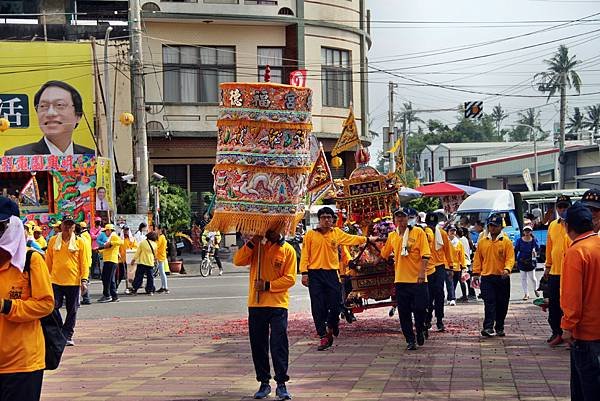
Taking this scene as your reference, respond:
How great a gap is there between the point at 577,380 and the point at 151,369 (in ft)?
18.9

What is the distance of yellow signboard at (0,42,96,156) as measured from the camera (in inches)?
1256

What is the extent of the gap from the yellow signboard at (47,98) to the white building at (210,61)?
3.46 metres

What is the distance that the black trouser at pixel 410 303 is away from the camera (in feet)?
42.0

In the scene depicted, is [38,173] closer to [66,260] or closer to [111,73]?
[111,73]

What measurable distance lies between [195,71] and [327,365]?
26011 millimetres

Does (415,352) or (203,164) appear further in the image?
(203,164)

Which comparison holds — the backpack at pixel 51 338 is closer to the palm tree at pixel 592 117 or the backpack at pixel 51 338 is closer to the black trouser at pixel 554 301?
the black trouser at pixel 554 301

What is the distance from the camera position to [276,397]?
9445mm

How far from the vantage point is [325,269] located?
1346cm

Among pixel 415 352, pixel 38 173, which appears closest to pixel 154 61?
pixel 38 173

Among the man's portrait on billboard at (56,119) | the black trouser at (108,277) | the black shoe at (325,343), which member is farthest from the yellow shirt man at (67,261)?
the man's portrait on billboard at (56,119)

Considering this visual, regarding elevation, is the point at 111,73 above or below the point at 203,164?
above

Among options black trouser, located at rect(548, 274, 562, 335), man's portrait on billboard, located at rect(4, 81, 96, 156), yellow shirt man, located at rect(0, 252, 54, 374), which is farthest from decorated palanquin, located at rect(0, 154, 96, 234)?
yellow shirt man, located at rect(0, 252, 54, 374)

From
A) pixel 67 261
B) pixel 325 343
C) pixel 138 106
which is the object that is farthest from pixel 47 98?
pixel 325 343
